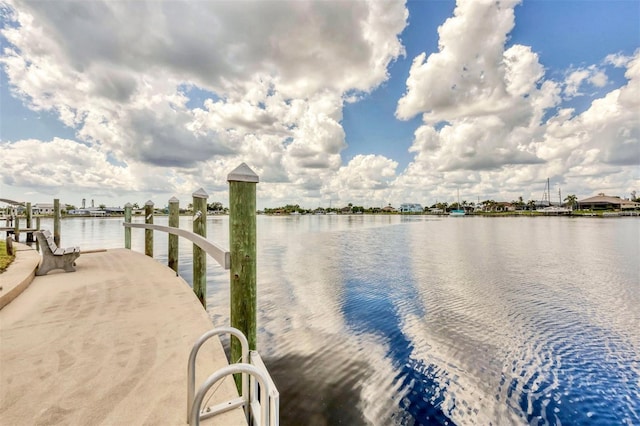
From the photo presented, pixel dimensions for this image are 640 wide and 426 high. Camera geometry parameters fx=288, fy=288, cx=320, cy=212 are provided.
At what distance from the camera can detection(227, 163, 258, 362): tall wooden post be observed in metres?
3.14

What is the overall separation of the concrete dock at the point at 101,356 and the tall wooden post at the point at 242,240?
0.67m

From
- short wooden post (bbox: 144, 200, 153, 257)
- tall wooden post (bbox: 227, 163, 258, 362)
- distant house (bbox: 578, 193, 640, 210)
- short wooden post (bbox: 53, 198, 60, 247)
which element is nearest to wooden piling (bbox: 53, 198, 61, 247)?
Result: short wooden post (bbox: 53, 198, 60, 247)

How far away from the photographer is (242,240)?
10.4 ft

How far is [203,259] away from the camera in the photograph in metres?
7.39

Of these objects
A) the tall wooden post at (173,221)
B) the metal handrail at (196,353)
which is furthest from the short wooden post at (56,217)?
the metal handrail at (196,353)

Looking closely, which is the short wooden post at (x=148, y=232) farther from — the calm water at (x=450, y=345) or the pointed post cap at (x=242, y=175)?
the pointed post cap at (x=242, y=175)

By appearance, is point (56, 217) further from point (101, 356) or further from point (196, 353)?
point (196, 353)

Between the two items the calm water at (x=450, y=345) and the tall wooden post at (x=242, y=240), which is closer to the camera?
the tall wooden post at (x=242, y=240)

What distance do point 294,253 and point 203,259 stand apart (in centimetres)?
1226

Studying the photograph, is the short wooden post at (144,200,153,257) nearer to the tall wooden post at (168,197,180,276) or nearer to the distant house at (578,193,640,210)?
the tall wooden post at (168,197,180,276)

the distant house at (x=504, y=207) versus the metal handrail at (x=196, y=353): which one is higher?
the distant house at (x=504, y=207)

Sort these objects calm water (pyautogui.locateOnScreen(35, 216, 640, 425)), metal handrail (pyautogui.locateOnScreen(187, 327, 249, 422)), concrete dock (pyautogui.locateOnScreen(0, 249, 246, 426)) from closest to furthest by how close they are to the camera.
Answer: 1. metal handrail (pyautogui.locateOnScreen(187, 327, 249, 422))
2. concrete dock (pyautogui.locateOnScreen(0, 249, 246, 426))
3. calm water (pyautogui.locateOnScreen(35, 216, 640, 425))

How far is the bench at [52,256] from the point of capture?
24.5ft

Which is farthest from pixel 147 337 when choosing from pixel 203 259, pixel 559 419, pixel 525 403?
pixel 559 419
